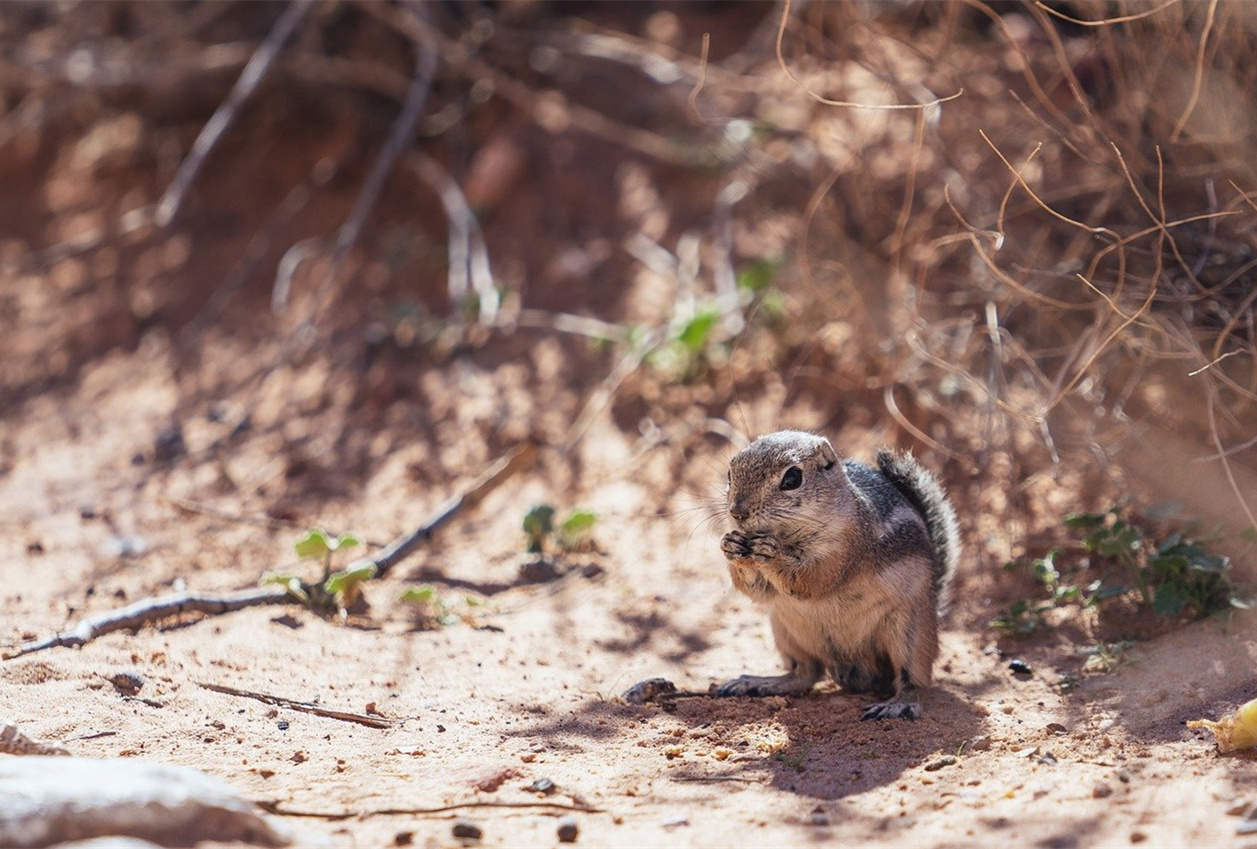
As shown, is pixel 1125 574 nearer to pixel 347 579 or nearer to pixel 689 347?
pixel 689 347

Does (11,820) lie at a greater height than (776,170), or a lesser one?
lesser

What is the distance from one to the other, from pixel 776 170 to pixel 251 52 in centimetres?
389

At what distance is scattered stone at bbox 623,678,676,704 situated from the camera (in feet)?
13.1

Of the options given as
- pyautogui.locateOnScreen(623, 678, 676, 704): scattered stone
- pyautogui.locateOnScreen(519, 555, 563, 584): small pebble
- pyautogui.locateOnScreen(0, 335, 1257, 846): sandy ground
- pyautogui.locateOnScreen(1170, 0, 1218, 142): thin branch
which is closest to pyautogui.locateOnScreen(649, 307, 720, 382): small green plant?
pyautogui.locateOnScreen(0, 335, 1257, 846): sandy ground

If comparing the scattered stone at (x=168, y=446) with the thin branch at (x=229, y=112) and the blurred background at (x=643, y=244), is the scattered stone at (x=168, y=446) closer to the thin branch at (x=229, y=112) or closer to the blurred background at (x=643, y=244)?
the blurred background at (x=643, y=244)

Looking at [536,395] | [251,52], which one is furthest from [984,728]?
[251,52]

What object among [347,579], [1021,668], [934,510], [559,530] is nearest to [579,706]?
Result: [347,579]

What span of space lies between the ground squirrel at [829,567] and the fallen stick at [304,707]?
1.14 metres

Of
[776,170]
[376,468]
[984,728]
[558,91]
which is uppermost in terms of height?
[558,91]

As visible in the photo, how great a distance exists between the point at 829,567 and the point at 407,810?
1.60 metres

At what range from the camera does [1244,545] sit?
448 centimetres

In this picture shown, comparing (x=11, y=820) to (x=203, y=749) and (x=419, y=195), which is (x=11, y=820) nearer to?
(x=203, y=749)

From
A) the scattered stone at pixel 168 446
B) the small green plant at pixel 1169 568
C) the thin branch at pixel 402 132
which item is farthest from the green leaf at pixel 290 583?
the thin branch at pixel 402 132

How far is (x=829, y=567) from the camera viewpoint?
3941 millimetres
